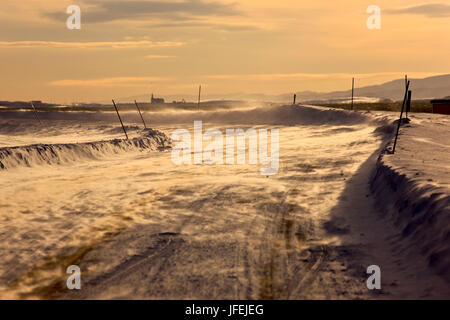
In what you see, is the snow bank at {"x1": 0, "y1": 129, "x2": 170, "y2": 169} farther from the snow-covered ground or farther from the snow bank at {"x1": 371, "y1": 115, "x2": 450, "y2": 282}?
the snow bank at {"x1": 371, "y1": 115, "x2": 450, "y2": 282}

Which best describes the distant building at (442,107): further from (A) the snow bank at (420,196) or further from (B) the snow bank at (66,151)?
(A) the snow bank at (420,196)

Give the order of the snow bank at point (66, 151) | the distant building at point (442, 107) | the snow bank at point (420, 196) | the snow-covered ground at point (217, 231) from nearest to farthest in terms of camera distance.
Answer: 1. the snow-covered ground at point (217, 231)
2. the snow bank at point (420, 196)
3. the snow bank at point (66, 151)
4. the distant building at point (442, 107)

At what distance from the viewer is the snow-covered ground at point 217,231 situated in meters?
6.32

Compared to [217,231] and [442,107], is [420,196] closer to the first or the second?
[217,231]

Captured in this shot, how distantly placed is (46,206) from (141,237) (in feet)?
11.9

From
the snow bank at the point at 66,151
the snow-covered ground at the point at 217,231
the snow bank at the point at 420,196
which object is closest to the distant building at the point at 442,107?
the snow-covered ground at the point at 217,231

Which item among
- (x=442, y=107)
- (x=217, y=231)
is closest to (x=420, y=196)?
(x=217, y=231)

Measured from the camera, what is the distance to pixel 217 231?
28.2ft

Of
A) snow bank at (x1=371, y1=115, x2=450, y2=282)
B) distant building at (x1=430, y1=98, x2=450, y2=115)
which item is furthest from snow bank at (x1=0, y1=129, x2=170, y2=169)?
distant building at (x1=430, y1=98, x2=450, y2=115)

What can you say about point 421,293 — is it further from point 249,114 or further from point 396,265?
point 249,114

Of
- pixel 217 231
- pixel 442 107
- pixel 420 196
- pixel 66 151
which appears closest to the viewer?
pixel 420 196

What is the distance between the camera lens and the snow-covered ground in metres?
6.32

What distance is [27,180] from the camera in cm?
1459
